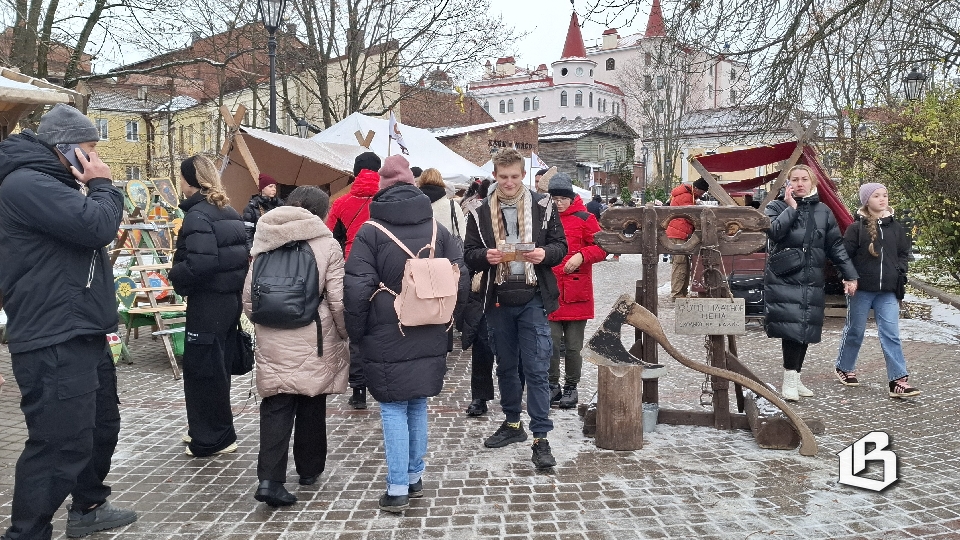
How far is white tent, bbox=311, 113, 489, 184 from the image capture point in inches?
463

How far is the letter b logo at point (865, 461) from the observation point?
4379 millimetres

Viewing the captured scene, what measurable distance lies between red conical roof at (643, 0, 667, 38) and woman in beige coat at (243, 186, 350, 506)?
17.9ft

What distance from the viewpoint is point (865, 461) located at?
15.4 feet

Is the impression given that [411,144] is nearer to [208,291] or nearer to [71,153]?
[208,291]

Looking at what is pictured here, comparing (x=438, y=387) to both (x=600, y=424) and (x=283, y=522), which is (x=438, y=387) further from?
(x=600, y=424)

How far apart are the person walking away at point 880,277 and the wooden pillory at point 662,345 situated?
1956 millimetres

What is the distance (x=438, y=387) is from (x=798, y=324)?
3.55 metres

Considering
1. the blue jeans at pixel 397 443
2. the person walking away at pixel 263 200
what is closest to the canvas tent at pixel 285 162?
the person walking away at pixel 263 200

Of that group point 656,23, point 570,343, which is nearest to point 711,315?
point 570,343

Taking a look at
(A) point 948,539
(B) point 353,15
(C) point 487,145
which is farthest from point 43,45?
(C) point 487,145

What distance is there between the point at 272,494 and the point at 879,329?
18.2 ft

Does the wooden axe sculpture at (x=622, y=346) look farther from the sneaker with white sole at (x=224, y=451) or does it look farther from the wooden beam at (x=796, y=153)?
the sneaker with white sole at (x=224, y=451)

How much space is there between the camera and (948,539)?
3631 mm

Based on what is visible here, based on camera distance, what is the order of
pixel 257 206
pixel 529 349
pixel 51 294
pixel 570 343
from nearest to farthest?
pixel 51 294, pixel 529 349, pixel 570 343, pixel 257 206
